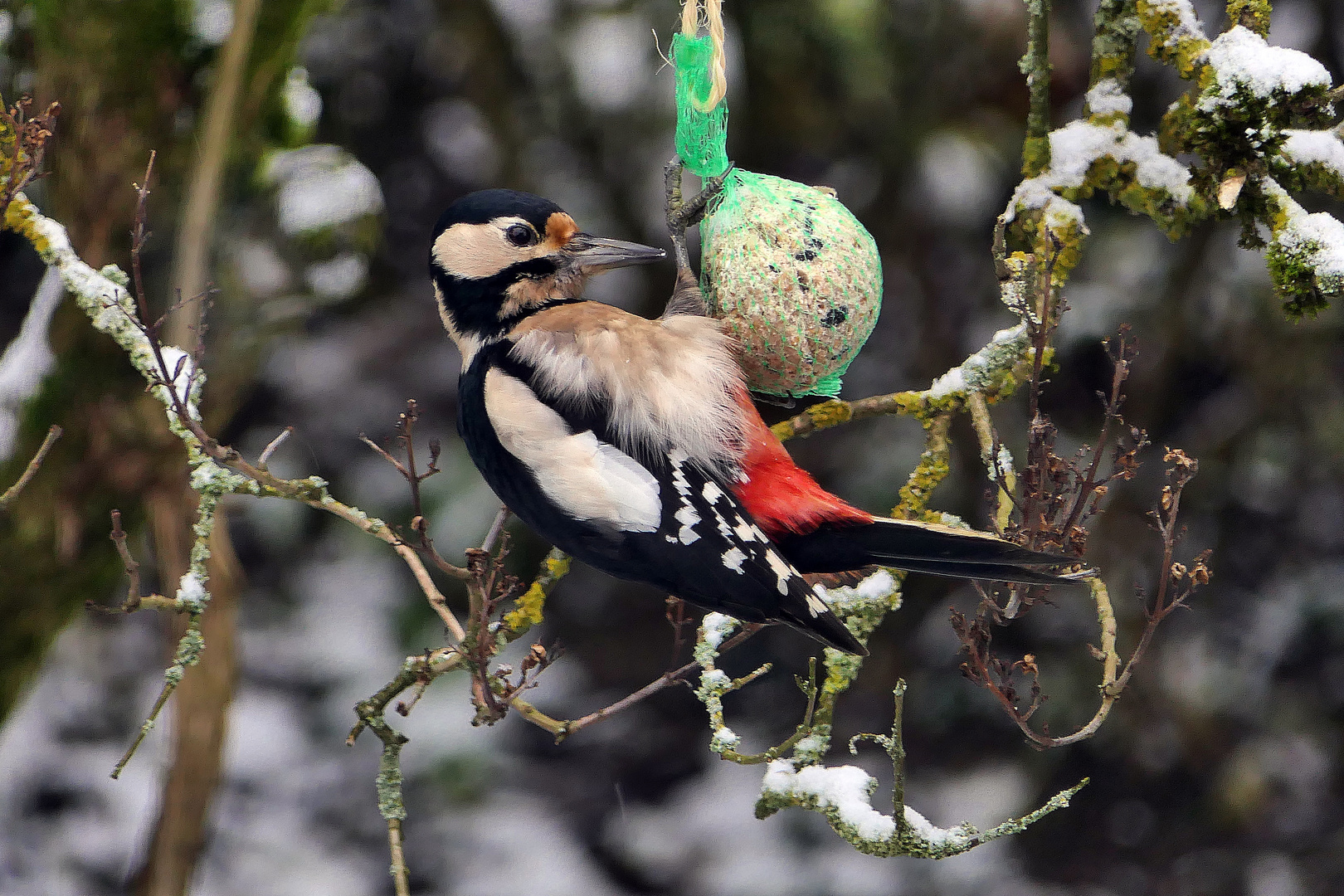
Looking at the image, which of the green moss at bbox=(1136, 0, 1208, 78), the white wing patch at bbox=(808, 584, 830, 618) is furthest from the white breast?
the green moss at bbox=(1136, 0, 1208, 78)

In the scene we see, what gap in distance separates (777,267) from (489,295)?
18.0 inches

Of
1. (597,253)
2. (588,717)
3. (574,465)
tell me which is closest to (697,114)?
(597,253)

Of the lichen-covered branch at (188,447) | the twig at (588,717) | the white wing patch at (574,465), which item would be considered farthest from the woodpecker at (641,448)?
the lichen-covered branch at (188,447)

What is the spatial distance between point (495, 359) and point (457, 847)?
2.18m

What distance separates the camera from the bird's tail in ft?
5.26

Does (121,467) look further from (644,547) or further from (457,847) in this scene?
(457,847)

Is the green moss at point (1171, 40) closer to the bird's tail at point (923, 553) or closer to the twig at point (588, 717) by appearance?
the bird's tail at point (923, 553)

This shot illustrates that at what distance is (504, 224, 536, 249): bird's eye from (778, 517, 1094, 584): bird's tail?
597 millimetres

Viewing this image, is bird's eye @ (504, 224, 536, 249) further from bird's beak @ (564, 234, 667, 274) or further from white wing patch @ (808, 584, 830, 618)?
white wing patch @ (808, 584, 830, 618)

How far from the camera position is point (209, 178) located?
7.79 ft

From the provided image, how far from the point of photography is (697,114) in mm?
1905

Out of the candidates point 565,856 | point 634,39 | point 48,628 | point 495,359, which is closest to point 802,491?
point 495,359

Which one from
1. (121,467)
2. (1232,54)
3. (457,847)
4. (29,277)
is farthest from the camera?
(457,847)

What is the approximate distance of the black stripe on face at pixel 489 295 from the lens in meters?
1.99
